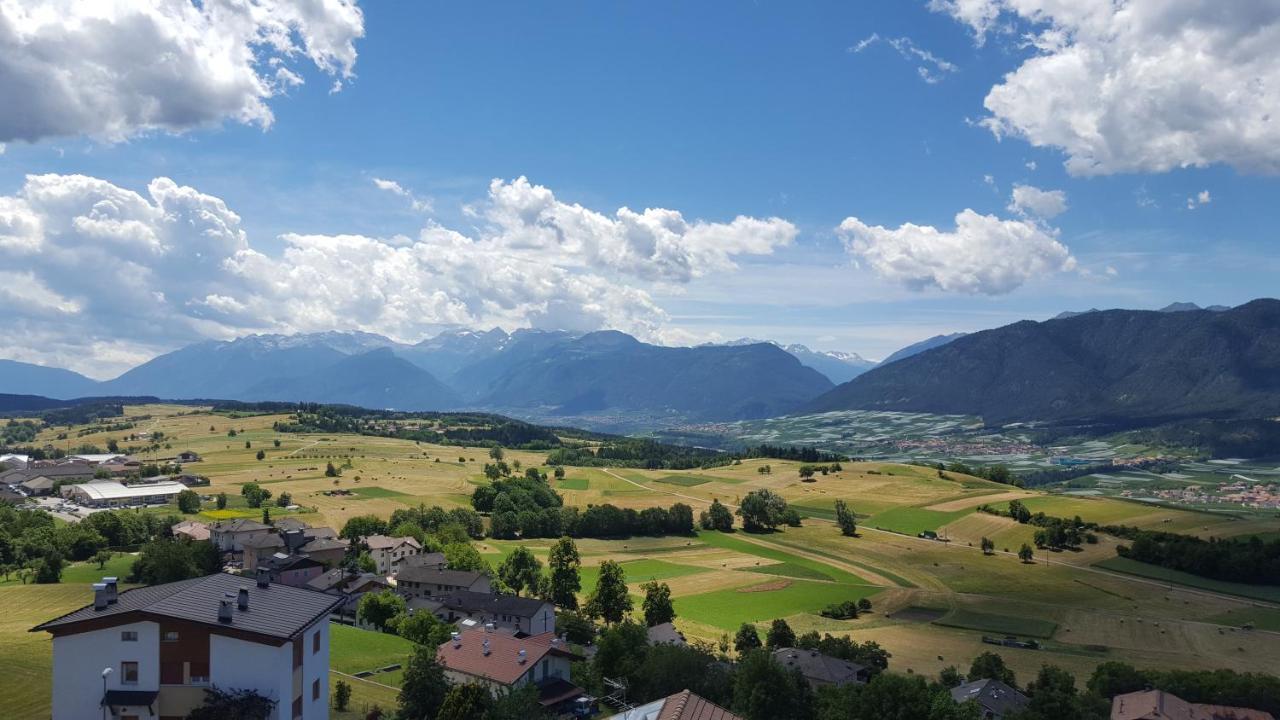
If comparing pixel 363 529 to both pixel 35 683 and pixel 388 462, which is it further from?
pixel 388 462

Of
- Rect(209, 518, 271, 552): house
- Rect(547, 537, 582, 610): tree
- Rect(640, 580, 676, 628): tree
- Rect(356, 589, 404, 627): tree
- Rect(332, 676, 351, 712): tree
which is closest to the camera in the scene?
Rect(332, 676, 351, 712): tree

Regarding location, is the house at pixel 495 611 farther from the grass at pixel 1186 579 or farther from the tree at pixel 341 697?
the grass at pixel 1186 579

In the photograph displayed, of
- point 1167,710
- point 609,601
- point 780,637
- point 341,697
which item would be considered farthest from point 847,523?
point 341,697

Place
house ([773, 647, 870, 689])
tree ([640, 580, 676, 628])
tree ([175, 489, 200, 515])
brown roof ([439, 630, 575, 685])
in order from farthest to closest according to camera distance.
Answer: tree ([175, 489, 200, 515]), tree ([640, 580, 676, 628]), house ([773, 647, 870, 689]), brown roof ([439, 630, 575, 685])

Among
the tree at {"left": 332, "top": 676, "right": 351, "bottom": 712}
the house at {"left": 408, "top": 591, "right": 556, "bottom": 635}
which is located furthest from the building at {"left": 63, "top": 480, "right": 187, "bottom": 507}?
the tree at {"left": 332, "top": 676, "right": 351, "bottom": 712}

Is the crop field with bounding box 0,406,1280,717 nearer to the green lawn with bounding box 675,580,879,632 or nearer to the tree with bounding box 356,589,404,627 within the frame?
the green lawn with bounding box 675,580,879,632

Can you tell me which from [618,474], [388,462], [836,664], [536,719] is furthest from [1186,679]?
[388,462]
